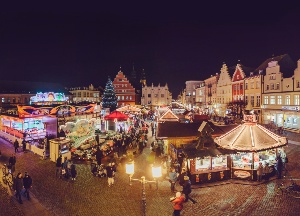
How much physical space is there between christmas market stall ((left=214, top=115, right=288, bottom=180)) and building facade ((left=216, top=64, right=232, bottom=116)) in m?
A: 33.5

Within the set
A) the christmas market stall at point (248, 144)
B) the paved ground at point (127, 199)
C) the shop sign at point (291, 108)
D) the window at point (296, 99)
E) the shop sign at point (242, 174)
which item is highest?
the window at point (296, 99)

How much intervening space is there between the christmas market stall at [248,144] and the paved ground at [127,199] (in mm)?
918

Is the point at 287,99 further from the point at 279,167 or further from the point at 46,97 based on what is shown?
the point at 46,97

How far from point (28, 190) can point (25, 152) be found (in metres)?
9.64

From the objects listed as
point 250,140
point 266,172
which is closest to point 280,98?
point 266,172

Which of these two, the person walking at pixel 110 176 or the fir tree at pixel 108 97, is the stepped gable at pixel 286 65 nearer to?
the person walking at pixel 110 176

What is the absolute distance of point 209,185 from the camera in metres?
13.1

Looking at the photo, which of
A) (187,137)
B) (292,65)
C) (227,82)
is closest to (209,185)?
(187,137)

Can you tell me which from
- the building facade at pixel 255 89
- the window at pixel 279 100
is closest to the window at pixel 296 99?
the window at pixel 279 100

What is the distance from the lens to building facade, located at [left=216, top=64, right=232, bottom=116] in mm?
47156

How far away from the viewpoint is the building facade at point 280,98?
30.2 m

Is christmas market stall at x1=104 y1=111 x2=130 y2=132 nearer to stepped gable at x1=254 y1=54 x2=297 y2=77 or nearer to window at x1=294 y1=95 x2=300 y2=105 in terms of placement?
window at x1=294 y1=95 x2=300 y2=105

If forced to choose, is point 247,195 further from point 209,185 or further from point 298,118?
point 298,118

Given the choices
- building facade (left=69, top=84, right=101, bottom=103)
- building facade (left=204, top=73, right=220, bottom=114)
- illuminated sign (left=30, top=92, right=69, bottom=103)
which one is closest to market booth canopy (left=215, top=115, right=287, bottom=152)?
illuminated sign (left=30, top=92, right=69, bottom=103)
